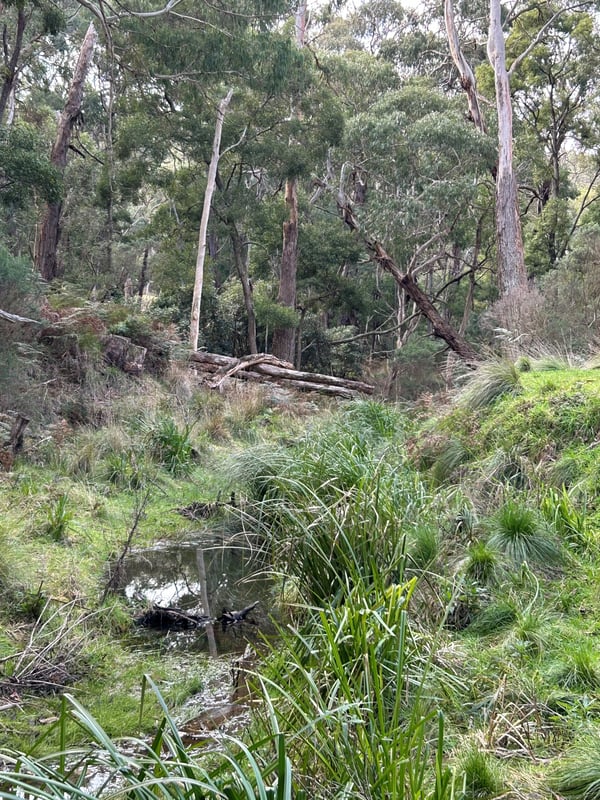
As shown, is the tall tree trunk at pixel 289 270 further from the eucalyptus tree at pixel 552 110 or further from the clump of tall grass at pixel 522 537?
the clump of tall grass at pixel 522 537

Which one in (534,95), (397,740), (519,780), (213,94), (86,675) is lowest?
(86,675)

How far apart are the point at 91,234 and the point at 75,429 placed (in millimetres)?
15437

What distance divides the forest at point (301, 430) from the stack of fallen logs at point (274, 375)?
0.08 metres

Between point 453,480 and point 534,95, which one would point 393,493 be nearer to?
point 453,480

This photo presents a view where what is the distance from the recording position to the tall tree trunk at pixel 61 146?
58.3 ft

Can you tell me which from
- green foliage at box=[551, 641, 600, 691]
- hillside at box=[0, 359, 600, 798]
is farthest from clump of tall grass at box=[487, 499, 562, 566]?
green foliage at box=[551, 641, 600, 691]

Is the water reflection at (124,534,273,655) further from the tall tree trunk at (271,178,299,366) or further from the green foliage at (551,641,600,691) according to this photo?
the tall tree trunk at (271,178,299,366)

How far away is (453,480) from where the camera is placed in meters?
7.27

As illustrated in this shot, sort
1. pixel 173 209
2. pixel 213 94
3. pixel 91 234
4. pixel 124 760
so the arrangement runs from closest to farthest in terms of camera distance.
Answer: pixel 124 760 → pixel 213 94 → pixel 173 209 → pixel 91 234

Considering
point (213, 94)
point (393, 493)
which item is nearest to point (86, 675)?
point (393, 493)

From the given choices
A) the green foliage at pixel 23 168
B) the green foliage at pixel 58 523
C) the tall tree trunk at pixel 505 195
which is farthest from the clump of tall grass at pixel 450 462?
the tall tree trunk at pixel 505 195

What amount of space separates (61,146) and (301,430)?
11.3m

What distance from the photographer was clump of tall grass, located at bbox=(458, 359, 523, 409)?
27.6 ft

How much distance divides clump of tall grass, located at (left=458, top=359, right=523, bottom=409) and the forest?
43 millimetres
